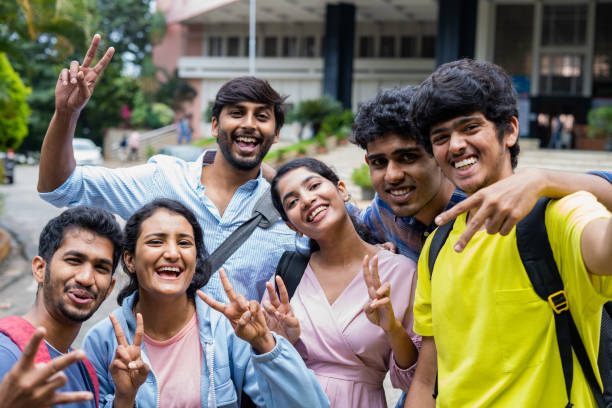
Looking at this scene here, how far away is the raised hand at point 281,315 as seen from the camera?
2459 mm

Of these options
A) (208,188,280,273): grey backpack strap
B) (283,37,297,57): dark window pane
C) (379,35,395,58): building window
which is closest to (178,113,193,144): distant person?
(283,37,297,57): dark window pane

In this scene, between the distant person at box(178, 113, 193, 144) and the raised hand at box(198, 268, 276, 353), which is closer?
the raised hand at box(198, 268, 276, 353)

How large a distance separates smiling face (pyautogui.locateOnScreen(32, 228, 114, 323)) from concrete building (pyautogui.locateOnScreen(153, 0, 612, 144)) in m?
23.5

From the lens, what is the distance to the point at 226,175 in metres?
3.25

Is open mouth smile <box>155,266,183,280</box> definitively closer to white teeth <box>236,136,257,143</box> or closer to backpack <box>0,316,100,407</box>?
backpack <box>0,316,100,407</box>

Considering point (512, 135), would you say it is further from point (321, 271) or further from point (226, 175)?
point (226, 175)

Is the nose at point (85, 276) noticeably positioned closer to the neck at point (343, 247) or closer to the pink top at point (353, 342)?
the pink top at point (353, 342)

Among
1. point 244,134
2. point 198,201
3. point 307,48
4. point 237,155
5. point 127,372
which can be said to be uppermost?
point 307,48

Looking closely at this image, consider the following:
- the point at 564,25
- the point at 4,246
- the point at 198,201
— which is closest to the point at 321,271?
the point at 198,201

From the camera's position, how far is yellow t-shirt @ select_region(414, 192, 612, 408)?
1749 millimetres

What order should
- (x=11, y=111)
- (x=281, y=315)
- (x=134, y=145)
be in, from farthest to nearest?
(x=134, y=145)
(x=11, y=111)
(x=281, y=315)

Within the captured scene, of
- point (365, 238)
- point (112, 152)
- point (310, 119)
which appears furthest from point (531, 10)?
point (365, 238)

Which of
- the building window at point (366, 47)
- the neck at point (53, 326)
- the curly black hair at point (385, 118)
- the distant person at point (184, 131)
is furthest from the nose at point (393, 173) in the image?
the distant person at point (184, 131)

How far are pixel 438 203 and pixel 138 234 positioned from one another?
1.27 m
